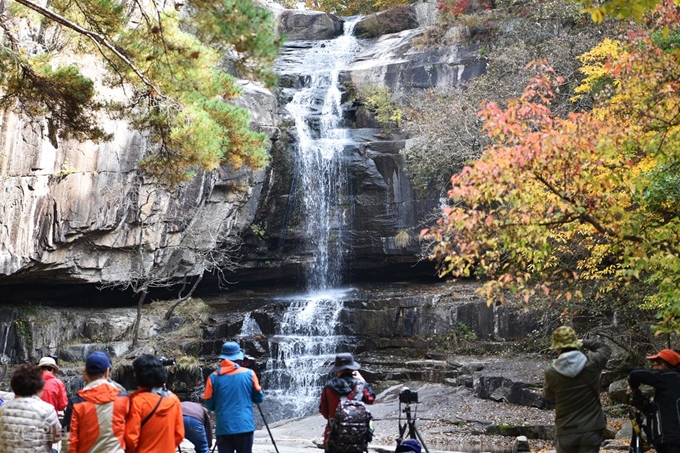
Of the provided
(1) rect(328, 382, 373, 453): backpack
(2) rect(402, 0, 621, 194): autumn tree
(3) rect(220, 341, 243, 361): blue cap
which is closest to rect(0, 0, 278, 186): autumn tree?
(3) rect(220, 341, 243, 361): blue cap

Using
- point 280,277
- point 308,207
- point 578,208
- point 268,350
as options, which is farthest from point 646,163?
point 280,277

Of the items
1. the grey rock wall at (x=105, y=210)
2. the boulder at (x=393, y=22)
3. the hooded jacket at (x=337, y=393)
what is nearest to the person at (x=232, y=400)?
the hooded jacket at (x=337, y=393)

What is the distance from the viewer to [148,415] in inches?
176

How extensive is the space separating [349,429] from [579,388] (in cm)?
171

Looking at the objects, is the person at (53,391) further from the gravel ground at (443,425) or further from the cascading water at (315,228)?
the cascading water at (315,228)

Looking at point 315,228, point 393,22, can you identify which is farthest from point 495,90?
point 393,22

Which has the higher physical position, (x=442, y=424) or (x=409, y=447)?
(x=409, y=447)

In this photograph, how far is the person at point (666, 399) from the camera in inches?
206

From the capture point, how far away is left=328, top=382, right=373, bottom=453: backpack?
5094mm

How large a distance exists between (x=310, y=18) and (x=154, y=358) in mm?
30142

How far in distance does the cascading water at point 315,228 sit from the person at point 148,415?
12623mm

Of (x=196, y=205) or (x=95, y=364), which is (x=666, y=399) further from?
(x=196, y=205)

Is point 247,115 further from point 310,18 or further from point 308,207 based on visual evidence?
point 310,18

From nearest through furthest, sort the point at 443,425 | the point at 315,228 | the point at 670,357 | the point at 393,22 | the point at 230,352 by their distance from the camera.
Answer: the point at 670,357 → the point at 230,352 → the point at 443,425 → the point at 315,228 → the point at 393,22
